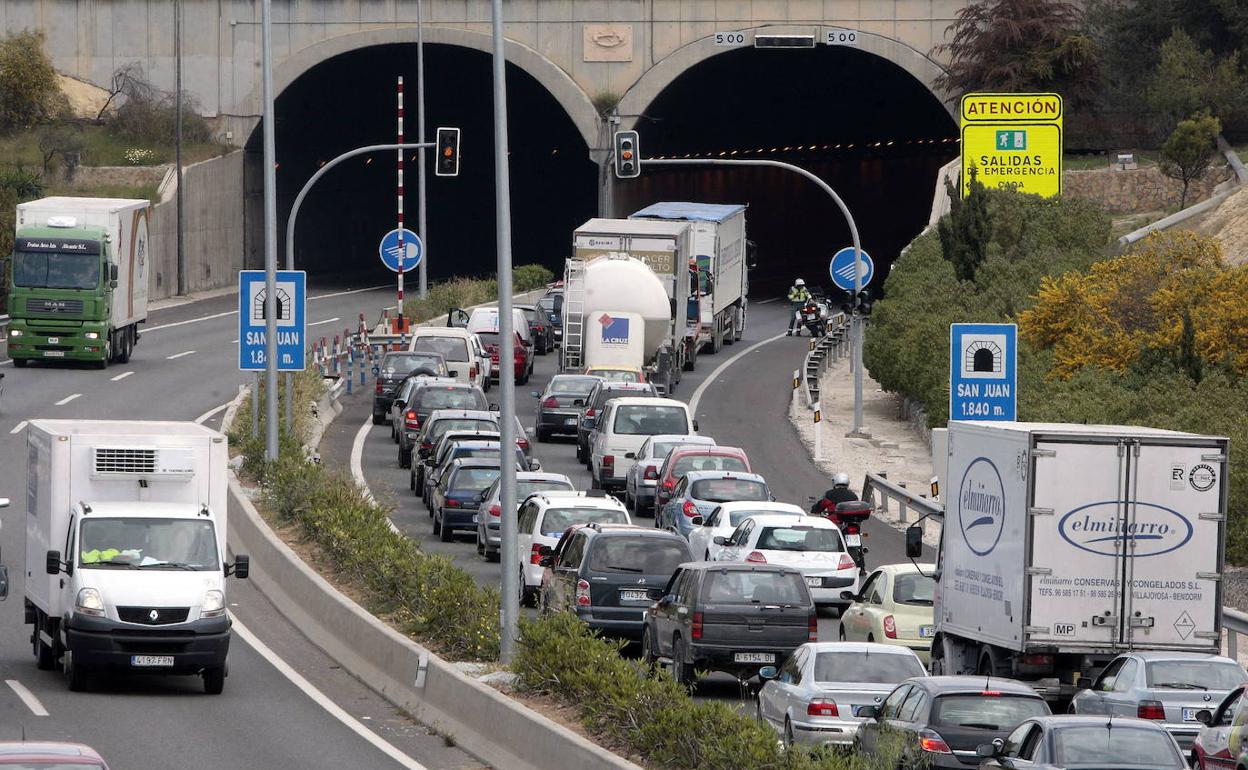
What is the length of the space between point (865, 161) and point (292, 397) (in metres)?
61.3

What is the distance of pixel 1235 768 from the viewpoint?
47.3 feet

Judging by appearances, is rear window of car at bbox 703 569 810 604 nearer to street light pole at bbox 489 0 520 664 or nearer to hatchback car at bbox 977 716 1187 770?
street light pole at bbox 489 0 520 664

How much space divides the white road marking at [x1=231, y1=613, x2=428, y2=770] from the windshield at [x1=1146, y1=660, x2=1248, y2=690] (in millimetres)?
5988

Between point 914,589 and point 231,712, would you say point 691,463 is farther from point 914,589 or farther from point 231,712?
point 231,712

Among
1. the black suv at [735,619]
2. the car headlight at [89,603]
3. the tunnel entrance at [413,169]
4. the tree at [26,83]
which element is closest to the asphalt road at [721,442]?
the black suv at [735,619]

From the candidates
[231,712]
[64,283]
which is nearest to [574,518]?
[231,712]

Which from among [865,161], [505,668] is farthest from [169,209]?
[505,668]

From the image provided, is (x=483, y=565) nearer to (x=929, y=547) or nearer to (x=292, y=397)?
(x=929, y=547)

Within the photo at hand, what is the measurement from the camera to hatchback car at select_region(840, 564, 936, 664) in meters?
21.8

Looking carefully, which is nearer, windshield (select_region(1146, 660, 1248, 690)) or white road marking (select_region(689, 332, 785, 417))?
windshield (select_region(1146, 660, 1248, 690))

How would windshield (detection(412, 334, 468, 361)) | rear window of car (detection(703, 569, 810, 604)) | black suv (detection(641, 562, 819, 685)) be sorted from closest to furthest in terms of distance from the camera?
1. black suv (detection(641, 562, 819, 685))
2. rear window of car (detection(703, 569, 810, 604))
3. windshield (detection(412, 334, 468, 361))

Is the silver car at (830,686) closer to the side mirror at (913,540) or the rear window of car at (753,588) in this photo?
the rear window of car at (753,588)

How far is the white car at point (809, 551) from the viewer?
2562 centimetres

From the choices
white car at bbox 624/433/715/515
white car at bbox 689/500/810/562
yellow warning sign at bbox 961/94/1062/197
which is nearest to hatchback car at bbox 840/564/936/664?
white car at bbox 689/500/810/562
